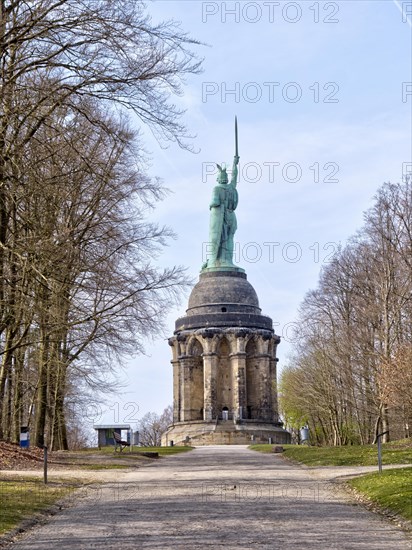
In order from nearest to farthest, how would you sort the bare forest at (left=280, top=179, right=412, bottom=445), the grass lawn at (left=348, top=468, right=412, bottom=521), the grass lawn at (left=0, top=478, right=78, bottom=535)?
the grass lawn at (left=0, top=478, right=78, bottom=535) → the grass lawn at (left=348, top=468, right=412, bottom=521) → the bare forest at (left=280, top=179, right=412, bottom=445)

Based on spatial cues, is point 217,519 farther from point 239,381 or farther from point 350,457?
point 239,381

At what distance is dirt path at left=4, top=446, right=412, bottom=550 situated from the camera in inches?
396

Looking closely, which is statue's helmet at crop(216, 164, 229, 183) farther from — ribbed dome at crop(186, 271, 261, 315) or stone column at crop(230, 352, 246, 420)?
stone column at crop(230, 352, 246, 420)

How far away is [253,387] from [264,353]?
9.31 ft

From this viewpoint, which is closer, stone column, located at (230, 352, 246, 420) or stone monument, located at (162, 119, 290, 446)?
stone column, located at (230, 352, 246, 420)

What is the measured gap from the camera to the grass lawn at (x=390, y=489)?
12.7 meters

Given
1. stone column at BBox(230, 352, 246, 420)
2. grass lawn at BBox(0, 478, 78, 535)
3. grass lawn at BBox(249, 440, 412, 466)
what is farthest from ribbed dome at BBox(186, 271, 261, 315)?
grass lawn at BBox(0, 478, 78, 535)

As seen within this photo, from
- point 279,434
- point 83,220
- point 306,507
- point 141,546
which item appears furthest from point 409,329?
point 141,546

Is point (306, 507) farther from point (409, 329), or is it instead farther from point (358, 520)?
point (409, 329)

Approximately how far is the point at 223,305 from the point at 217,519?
53936 millimetres

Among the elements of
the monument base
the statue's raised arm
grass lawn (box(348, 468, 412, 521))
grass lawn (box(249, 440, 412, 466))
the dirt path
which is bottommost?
the dirt path

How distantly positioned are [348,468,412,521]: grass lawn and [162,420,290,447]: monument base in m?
40.3

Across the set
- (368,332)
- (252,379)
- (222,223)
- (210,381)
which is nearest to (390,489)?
(368,332)

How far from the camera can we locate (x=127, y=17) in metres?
14.5
